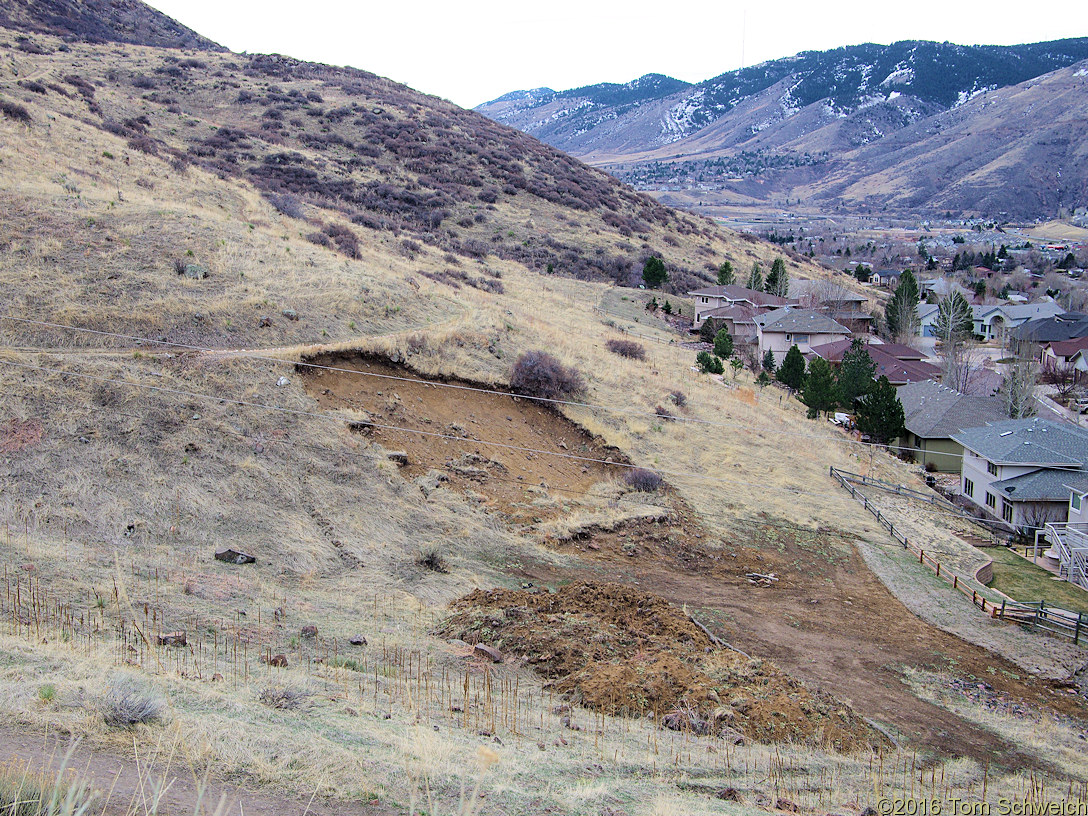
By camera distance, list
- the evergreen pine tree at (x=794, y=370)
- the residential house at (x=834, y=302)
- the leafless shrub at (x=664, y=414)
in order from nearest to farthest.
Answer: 1. the leafless shrub at (x=664, y=414)
2. the evergreen pine tree at (x=794, y=370)
3. the residential house at (x=834, y=302)

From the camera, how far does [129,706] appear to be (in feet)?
25.2

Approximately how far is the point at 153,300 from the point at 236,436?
22.4 feet

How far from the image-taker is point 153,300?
22547 mm

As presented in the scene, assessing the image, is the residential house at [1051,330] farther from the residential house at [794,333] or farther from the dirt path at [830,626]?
the dirt path at [830,626]

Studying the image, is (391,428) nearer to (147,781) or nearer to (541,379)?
(541,379)

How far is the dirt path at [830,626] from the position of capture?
45.2 ft

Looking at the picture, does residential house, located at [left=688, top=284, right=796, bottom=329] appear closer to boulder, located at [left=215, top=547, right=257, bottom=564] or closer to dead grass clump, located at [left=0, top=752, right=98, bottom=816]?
boulder, located at [left=215, top=547, right=257, bottom=564]

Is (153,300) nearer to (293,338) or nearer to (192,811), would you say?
(293,338)

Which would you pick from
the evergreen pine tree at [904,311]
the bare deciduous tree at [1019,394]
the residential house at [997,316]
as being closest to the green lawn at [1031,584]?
the bare deciduous tree at [1019,394]

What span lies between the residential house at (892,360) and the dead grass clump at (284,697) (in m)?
45.1

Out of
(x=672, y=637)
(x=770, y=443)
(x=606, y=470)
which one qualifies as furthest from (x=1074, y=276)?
(x=672, y=637)

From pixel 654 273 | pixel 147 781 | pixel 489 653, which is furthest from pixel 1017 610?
pixel 654 273

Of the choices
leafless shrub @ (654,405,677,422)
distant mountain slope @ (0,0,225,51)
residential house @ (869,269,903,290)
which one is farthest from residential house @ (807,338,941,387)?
A: distant mountain slope @ (0,0,225,51)

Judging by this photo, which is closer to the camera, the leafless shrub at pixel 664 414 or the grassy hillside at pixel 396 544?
the grassy hillside at pixel 396 544
